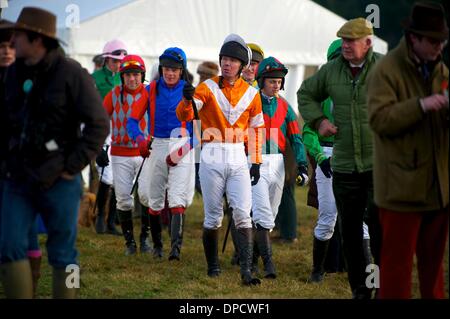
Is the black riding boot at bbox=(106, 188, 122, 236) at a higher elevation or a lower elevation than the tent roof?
lower

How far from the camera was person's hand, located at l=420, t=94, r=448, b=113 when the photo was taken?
5.74 metres

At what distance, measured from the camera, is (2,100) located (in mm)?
6457

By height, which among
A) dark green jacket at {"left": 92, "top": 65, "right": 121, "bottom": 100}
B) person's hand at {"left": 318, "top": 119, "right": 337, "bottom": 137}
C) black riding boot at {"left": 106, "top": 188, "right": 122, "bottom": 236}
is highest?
dark green jacket at {"left": 92, "top": 65, "right": 121, "bottom": 100}

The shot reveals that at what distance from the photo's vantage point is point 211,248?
9.05 m

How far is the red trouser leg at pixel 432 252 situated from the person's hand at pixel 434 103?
0.71m

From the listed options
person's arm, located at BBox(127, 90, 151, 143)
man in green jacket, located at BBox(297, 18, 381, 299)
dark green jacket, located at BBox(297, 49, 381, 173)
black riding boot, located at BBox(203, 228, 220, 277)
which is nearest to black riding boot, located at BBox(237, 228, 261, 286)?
black riding boot, located at BBox(203, 228, 220, 277)

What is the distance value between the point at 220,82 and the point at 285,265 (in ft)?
7.55

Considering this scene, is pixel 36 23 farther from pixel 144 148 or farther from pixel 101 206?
pixel 101 206

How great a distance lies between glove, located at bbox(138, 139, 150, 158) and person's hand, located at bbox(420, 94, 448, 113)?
477cm

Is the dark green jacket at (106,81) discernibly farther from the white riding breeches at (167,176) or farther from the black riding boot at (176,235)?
the black riding boot at (176,235)

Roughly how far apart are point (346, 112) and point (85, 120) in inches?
86.3

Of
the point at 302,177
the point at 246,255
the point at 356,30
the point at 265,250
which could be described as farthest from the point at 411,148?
the point at 265,250

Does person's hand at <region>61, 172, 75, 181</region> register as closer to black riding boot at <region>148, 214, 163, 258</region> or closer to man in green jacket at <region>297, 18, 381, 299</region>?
man in green jacket at <region>297, 18, 381, 299</region>

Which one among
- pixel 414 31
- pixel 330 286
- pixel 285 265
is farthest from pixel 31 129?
pixel 285 265
